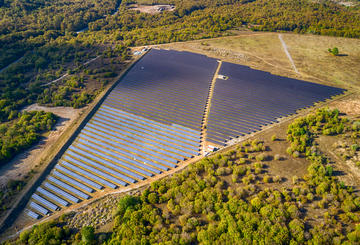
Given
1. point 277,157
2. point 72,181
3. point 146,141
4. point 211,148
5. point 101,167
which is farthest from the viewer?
point 146,141

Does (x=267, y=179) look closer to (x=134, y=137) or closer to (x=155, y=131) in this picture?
(x=155, y=131)

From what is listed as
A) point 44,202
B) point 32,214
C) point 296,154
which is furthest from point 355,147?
point 32,214

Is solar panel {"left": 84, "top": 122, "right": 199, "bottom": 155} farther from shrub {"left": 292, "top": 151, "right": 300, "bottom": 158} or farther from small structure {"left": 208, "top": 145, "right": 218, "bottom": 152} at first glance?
shrub {"left": 292, "top": 151, "right": 300, "bottom": 158}

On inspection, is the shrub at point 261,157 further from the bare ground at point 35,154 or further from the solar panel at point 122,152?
the bare ground at point 35,154

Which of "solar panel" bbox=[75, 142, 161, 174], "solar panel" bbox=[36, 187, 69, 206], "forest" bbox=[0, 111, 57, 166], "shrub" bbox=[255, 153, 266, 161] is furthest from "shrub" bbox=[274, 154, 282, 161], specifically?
"forest" bbox=[0, 111, 57, 166]

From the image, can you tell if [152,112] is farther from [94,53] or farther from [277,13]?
[277,13]

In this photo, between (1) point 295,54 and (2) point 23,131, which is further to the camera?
(1) point 295,54

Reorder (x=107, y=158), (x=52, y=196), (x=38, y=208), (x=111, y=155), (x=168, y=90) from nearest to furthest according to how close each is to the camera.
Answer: (x=38, y=208) < (x=52, y=196) < (x=107, y=158) < (x=111, y=155) < (x=168, y=90)
